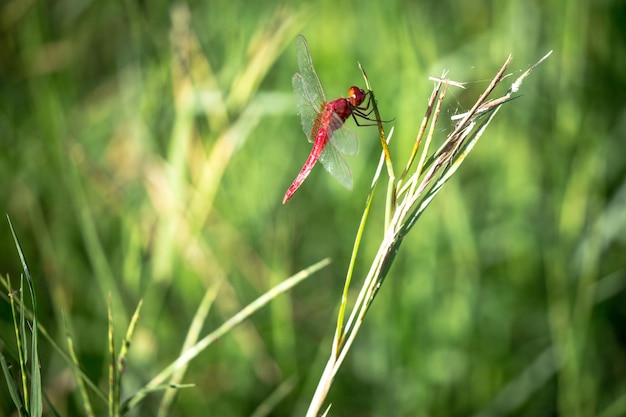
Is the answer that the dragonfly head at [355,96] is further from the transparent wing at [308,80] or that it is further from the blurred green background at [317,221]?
the blurred green background at [317,221]

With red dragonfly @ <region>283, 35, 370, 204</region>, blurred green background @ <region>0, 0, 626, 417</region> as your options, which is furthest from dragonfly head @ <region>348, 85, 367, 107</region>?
blurred green background @ <region>0, 0, 626, 417</region>

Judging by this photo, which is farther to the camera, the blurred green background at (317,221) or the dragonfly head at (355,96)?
the blurred green background at (317,221)

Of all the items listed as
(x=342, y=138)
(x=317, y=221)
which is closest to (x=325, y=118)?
(x=342, y=138)

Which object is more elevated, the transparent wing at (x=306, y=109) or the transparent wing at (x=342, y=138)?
the transparent wing at (x=306, y=109)

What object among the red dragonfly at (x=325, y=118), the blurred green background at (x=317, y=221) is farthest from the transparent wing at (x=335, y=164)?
the blurred green background at (x=317, y=221)

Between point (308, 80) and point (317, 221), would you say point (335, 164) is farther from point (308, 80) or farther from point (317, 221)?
point (317, 221)

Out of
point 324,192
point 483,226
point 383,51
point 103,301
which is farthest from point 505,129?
point 103,301

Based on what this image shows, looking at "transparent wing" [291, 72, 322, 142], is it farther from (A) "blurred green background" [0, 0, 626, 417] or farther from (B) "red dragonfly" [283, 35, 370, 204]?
(A) "blurred green background" [0, 0, 626, 417]

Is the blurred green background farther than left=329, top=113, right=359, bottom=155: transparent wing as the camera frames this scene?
Yes
